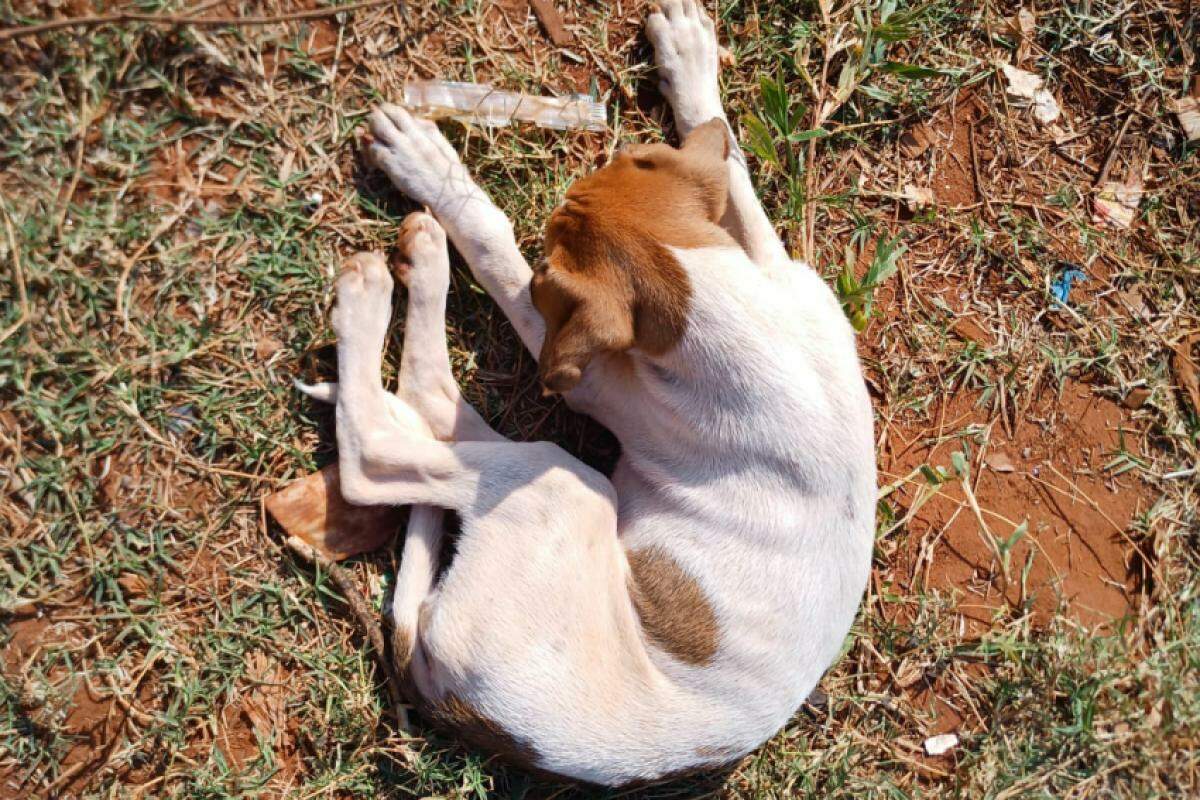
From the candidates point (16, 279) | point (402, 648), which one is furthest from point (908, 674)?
point (16, 279)

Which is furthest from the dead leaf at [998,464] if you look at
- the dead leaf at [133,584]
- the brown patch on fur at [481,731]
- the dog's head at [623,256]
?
the dead leaf at [133,584]

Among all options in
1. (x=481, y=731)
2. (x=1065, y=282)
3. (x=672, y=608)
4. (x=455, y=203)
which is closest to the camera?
(x=481, y=731)

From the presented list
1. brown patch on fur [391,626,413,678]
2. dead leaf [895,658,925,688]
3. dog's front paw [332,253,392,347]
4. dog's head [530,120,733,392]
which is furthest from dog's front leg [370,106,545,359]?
dead leaf [895,658,925,688]

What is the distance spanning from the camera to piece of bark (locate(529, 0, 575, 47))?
4617mm

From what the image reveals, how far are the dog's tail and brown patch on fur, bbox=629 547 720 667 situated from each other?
0.87m

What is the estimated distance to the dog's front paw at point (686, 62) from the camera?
4637mm

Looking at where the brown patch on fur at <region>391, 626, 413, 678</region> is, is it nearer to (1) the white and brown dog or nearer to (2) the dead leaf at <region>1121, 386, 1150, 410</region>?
(1) the white and brown dog

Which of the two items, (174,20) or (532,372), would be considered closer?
(174,20)

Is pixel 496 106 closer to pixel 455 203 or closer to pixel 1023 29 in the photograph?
pixel 455 203

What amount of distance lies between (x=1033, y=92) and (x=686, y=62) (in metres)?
2.17

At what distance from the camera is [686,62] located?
4637 millimetres

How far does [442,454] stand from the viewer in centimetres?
405

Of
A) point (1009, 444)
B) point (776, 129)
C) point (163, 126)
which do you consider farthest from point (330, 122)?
point (1009, 444)

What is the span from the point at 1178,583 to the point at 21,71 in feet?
20.2
